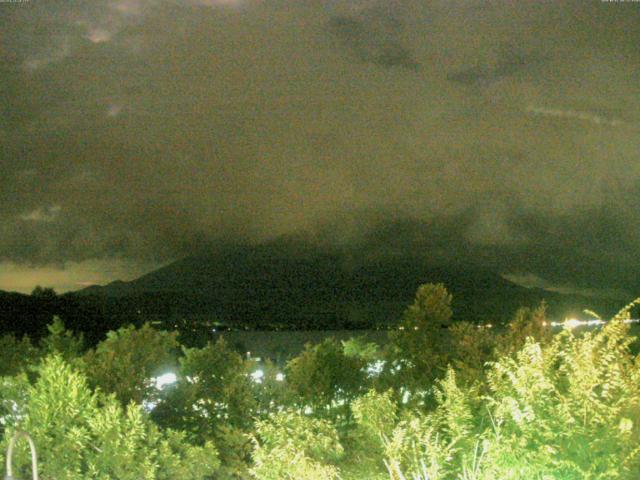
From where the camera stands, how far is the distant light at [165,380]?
16594 millimetres

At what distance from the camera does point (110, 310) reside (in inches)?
2650

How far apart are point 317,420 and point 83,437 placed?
2.95 m

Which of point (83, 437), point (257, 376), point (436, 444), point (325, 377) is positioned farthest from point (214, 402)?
→ point (325, 377)

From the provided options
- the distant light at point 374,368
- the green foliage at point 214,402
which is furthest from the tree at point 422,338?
the green foliage at point 214,402

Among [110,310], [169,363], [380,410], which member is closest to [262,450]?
[380,410]

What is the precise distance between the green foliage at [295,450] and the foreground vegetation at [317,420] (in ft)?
0.06

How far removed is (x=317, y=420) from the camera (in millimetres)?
10398

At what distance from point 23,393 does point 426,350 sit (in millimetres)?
16970

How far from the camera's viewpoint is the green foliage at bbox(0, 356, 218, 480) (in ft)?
34.0

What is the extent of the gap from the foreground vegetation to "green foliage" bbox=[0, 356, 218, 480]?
18 millimetres

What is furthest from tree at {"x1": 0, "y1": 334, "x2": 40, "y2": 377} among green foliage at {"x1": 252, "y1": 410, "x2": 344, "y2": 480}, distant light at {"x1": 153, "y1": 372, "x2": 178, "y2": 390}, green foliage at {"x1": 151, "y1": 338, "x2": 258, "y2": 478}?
green foliage at {"x1": 252, "y1": 410, "x2": 344, "y2": 480}

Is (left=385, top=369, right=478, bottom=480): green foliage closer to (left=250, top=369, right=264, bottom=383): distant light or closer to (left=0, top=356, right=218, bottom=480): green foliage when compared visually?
(left=0, top=356, right=218, bottom=480): green foliage

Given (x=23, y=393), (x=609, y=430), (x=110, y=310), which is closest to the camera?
(x=609, y=430)

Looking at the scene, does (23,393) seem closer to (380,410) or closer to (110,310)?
(380,410)
